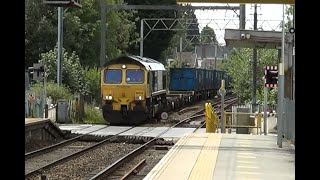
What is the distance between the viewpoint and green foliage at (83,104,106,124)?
3022 cm

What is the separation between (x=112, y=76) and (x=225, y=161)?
628 inches

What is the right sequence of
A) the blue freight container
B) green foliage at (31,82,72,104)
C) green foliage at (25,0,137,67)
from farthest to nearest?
the blue freight container < green foliage at (25,0,137,67) < green foliage at (31,82,72,104)

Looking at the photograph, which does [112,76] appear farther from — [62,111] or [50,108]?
[50,108]

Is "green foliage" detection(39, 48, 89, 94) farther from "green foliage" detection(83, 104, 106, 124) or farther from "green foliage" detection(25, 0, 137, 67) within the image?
"green foliage" detection(83, 104, 106, 124)

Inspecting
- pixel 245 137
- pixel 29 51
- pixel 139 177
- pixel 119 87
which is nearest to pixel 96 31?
pixel 29 51

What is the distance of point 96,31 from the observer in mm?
47062

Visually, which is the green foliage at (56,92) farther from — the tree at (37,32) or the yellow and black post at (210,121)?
the tree at (37,32)

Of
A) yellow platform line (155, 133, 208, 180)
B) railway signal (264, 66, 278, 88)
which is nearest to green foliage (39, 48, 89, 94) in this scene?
yellow platform line (155, 133, 208, 180)

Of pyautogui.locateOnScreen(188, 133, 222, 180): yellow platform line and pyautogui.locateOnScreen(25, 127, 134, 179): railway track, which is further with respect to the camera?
pyautogui.locateOnScreen(25, 127, 134, 179): railway track

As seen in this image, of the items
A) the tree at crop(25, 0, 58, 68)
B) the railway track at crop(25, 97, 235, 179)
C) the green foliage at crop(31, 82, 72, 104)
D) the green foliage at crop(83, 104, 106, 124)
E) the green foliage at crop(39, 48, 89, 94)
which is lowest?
the railway track at crop(25, 97, 235, 179)

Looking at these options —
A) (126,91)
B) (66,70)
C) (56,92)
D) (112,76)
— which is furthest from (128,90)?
(66,70)

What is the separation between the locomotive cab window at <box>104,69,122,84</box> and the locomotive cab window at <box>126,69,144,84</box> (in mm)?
422

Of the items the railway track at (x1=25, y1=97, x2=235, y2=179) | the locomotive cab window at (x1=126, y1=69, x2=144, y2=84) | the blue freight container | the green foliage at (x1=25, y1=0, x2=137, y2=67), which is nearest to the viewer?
the railway track at (x1=25, y1=97, x2=235, y2=179)

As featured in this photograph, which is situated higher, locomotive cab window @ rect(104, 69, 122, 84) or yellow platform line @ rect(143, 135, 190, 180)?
locomotive cab window @ rect(104, 69, 122, 84)
